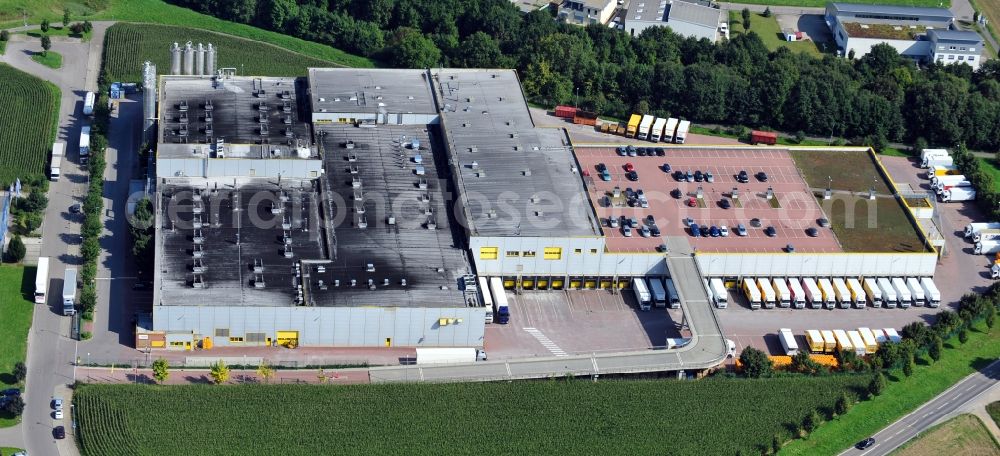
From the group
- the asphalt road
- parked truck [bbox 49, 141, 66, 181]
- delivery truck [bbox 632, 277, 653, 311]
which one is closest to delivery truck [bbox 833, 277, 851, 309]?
the asphalt road

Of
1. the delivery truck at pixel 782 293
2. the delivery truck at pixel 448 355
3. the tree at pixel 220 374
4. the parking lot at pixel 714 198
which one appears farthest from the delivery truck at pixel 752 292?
the tree at pixel 220 374

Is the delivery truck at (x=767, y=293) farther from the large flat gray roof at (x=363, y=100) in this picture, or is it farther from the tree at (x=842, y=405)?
the large flat gray roof at (x=363, y=100)

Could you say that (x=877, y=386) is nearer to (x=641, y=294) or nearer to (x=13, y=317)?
(x=641, y=294)

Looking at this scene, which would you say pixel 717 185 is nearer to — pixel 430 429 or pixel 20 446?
pixel 430 429

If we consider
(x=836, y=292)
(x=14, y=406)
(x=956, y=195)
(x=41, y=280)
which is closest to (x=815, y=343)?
(x=836, y=292)

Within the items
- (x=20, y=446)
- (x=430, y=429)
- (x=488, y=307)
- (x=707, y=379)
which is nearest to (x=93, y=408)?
(x=20, y=446)
